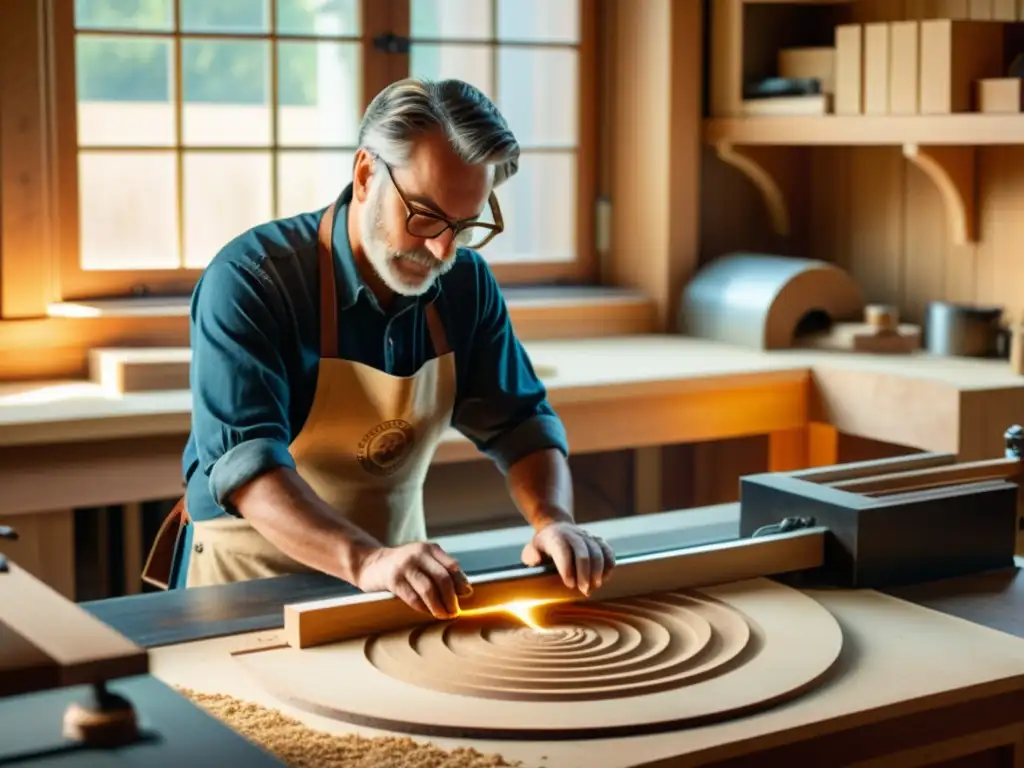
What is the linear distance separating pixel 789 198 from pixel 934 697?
2845 mm

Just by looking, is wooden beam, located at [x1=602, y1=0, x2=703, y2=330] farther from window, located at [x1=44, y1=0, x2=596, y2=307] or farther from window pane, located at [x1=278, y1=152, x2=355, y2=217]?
window pane, located at [x1=278, y1=152, x2=355, y2=217]

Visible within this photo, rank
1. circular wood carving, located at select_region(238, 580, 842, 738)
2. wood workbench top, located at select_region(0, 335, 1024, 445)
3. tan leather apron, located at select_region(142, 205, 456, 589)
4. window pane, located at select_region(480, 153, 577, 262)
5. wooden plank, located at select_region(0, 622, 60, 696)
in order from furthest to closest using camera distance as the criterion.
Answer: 1. window pane, located at select_region(480, 153, 577, 262)
2. wood workbench top, located at select_region(0, 335, 1024, 445)
3. tan leather apron, located at select_region(142, 205, 456, 589)
4. circular wood carving, located at select_region(238, 580, 842, 738)
5. wooden plank, located at select_region(0, 622, 60, 696)

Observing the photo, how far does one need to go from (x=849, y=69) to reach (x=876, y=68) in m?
0.09

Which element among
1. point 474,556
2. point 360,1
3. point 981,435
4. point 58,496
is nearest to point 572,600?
point 474,556

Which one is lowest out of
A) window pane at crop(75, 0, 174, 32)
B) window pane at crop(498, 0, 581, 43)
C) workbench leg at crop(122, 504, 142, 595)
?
workbench leg at crop(122, 504, 142, 595)

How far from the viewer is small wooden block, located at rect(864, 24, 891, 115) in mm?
3549

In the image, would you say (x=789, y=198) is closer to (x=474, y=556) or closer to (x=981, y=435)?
(x=981, y=435)

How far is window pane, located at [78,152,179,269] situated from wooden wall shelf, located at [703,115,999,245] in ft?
4.51

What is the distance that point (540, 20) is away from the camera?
400cm

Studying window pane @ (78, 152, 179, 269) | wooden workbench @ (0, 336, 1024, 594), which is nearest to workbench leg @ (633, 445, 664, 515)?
wooden workbench @ (0, 336, 1024, 594)

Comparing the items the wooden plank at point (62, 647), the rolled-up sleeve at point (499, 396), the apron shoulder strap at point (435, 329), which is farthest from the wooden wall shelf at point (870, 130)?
the wooden plank at point (62, 647)

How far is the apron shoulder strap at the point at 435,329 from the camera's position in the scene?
2.24 meters

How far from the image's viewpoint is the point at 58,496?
2.84 m

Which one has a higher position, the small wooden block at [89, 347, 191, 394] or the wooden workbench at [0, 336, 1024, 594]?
the small wooden block at [89, 347, 191, 394]
